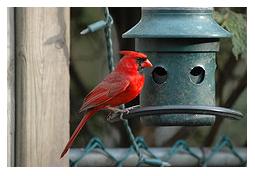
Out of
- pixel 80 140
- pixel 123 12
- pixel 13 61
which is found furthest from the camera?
pixel 80 140

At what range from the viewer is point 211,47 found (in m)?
3.38

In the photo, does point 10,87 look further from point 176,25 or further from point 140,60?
point 176,25

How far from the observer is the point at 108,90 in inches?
123

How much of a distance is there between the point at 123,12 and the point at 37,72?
1.58 metres

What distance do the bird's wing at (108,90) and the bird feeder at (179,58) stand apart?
0.69 feet

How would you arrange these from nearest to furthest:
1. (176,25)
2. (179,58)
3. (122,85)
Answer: (122,85) → (176,25) → (179,58)

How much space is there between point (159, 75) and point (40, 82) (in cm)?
55

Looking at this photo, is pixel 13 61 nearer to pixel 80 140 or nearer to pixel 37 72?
pixel 37 72

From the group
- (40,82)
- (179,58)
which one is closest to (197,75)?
(179,58)

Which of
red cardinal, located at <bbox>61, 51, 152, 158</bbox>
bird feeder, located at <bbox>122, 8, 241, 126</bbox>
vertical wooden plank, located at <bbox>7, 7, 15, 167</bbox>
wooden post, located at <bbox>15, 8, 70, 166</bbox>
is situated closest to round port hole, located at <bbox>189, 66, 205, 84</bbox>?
bird feeder, located at <bbox>122, 8, 241, 126</bbox>

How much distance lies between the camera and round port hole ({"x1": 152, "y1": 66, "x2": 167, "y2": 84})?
3.41 metres

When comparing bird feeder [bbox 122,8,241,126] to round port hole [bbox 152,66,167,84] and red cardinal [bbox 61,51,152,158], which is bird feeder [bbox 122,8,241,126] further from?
red cardinal [bbox 61,51,152,158]
